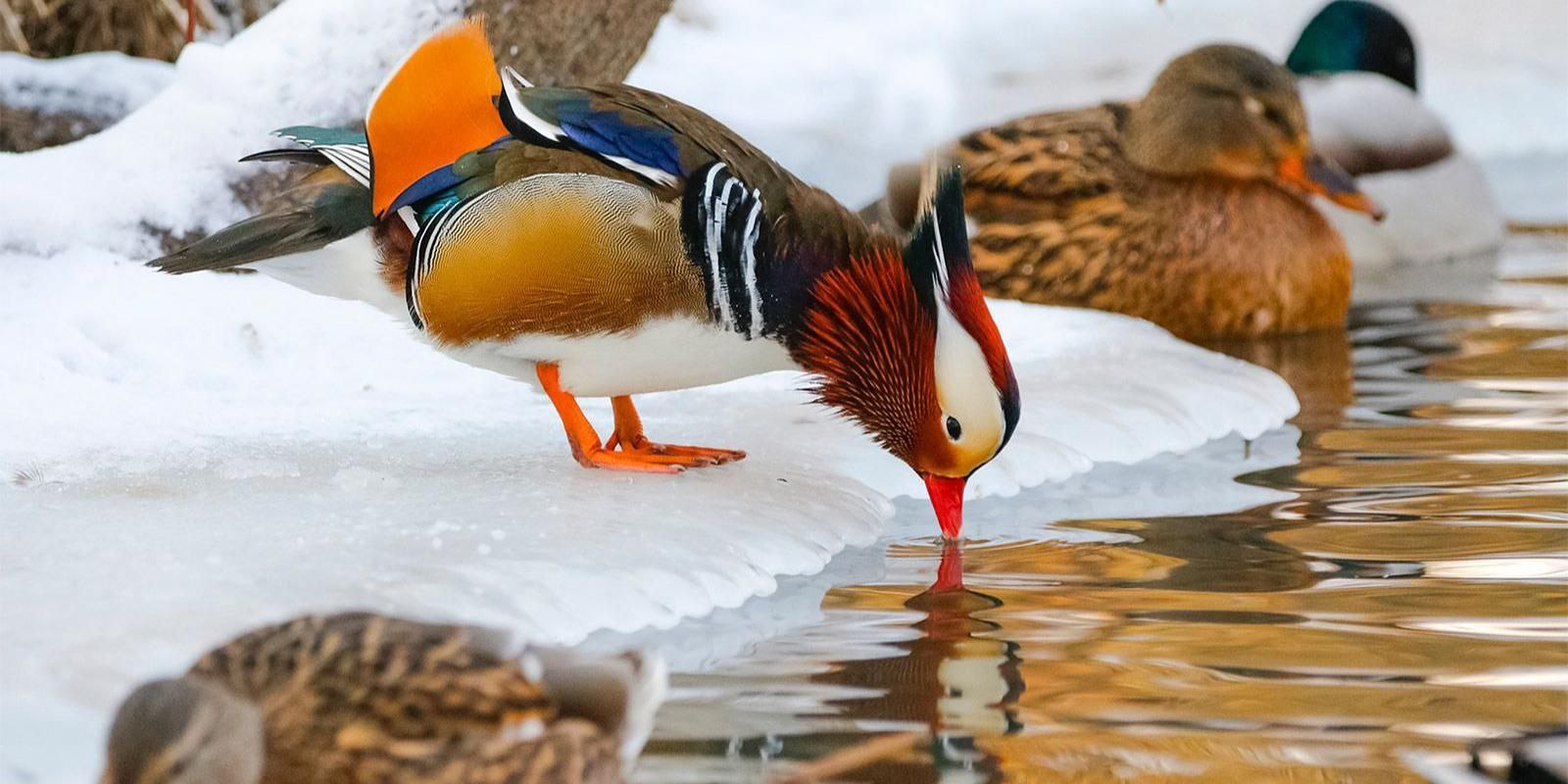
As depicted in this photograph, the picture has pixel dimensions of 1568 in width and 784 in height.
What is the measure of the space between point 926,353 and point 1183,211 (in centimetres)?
266

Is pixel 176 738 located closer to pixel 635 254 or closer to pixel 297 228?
pixel 635 254

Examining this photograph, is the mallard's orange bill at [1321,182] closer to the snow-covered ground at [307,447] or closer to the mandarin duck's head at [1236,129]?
the mandarin duck's head at [1236,129]

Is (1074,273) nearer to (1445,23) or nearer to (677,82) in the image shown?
(677,82)

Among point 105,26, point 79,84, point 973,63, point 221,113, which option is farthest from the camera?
point 973,63

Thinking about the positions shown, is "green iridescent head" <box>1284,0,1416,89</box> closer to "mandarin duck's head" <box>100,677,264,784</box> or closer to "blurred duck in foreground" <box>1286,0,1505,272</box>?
"blurred duck in foreground" <box>1286,0,1505,272</box>

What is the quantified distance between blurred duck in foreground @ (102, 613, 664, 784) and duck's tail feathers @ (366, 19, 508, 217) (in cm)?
147

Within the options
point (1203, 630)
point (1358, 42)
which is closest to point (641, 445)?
point (1203, 630)

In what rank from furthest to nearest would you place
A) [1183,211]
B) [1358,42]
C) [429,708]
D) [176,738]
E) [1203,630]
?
[1358,42]
[1183,211]
[1203,630]
[429,708]
[176,738]

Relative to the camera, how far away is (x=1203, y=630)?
3.10 m

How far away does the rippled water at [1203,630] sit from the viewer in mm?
2588

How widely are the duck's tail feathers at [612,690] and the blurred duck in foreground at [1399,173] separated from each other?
18.5 feet

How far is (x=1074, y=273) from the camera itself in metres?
6.11

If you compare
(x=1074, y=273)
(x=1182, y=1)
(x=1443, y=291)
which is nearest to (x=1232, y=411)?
(x=1074, y=273)

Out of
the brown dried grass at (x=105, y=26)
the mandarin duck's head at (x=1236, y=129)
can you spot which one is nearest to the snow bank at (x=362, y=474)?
the mandarin duck's head at (x=1236, y=129)
